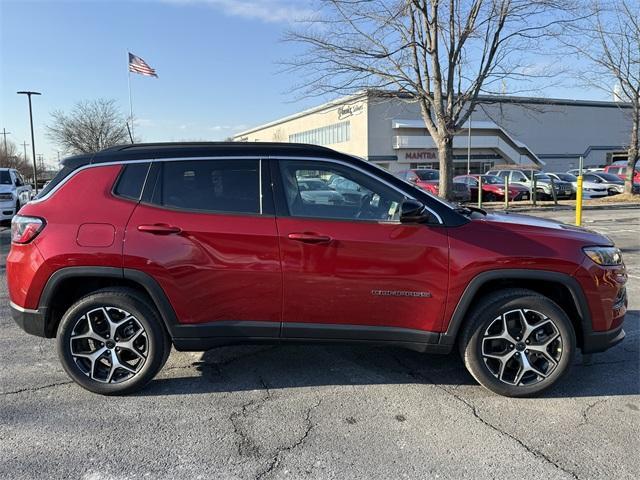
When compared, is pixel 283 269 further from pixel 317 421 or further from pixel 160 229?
pixel 317 421

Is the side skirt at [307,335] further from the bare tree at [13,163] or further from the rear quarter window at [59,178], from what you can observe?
the bare tree at [13,163]

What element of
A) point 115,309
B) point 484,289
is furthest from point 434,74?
point 115,309

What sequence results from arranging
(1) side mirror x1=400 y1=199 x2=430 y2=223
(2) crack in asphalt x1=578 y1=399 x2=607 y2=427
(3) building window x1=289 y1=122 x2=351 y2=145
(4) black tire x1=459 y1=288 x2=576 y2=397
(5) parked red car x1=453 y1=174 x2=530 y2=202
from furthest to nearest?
(3) building window x1=289 y1=122 x2=351 y2=145, (5) parked red car x1=453 y1=174 x2=530 y2=202, (4) black tire x1=459 y1=288 x2=576 y2=397, (1) side mirror x1=400 y1=199 x2=430 y2=223, (2) crack in asphalt x1=578 y1=399 x2=607 y2=427

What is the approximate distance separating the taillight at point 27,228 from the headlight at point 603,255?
386cm

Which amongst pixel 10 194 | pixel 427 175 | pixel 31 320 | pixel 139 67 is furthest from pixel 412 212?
pixel 139 67

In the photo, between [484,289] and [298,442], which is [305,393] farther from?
[484,289]

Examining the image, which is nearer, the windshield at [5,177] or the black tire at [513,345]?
the black tire at [513,345]

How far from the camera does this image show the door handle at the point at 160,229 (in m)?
3.47

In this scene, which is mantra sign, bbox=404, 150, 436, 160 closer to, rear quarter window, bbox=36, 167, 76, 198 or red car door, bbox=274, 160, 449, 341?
red car door, bbox=274, 160, 449, 341

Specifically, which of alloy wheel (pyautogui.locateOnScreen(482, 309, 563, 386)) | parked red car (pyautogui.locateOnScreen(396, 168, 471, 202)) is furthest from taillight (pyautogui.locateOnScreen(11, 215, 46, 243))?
parked red car (pyautogui.locateOnScreen(396, 168, 471, 202))

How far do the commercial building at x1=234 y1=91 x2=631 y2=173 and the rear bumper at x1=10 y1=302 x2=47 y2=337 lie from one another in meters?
40.8

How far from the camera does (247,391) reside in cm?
371

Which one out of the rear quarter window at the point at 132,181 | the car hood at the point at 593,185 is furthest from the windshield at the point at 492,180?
the rear quarter window at the point at 132,181

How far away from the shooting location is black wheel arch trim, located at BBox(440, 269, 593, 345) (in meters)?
3.45
